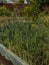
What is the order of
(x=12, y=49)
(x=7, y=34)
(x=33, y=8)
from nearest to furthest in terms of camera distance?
(x=12, y=49)
(x=7, y=34)
(x=33, y=8)

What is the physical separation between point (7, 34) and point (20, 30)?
2.07 feet

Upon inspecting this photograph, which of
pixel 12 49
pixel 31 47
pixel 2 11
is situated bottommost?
pixel 2 11

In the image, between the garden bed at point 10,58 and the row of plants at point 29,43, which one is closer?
the garden bed at point 10,58

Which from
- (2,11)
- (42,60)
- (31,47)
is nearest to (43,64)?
(42,60)

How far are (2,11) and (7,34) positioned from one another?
18.3 m

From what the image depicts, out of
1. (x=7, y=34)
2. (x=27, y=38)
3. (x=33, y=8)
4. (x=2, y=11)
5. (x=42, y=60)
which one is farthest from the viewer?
(x=2, y=11)

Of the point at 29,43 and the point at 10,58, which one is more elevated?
the point at 29,43

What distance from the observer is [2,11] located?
80.7 ft

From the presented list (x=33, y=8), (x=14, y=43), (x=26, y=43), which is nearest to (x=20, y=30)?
(x=14, y=43)

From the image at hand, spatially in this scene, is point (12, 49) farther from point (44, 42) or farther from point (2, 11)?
point (2, 11)

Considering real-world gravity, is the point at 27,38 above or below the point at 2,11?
above

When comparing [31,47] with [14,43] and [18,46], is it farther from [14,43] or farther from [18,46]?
[14,43]

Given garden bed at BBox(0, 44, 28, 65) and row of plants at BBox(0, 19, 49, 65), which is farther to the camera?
row of plants at BBox(0, 19, 49, 65)

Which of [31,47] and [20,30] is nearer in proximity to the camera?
[31,47]
